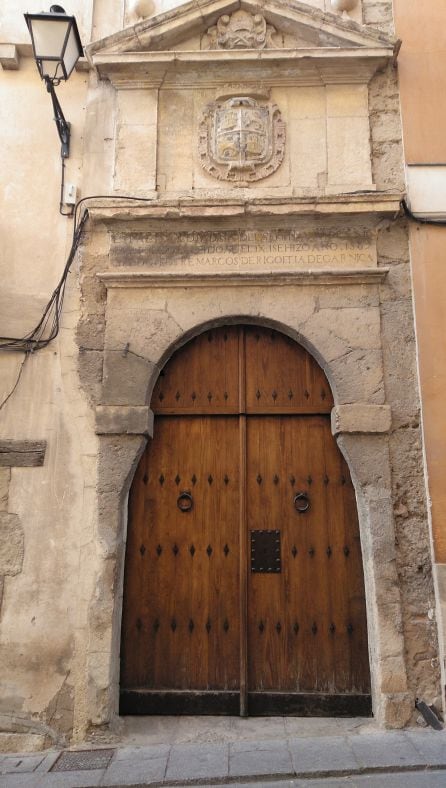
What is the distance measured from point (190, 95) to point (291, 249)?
4.80 ft

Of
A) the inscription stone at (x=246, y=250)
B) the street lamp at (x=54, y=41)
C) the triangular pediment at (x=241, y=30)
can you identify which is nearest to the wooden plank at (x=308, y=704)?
the inscription stone at (x=246, y=250)

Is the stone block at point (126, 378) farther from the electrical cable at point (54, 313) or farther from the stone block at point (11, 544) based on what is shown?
the stone block at point (11, 544)

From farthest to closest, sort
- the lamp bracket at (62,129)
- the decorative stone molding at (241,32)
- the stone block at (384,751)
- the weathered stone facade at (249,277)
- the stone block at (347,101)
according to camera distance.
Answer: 1. the decorative stone molding at (241,32)
2. the stone block at (347,101)
3. the lamp bracket at (62,129)
4. the weathered stone facade at (249,277)
5. the stone block at (384,751)

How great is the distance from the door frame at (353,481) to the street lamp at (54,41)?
1.59m

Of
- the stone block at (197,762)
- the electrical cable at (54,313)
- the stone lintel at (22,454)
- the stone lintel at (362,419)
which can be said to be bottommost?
the stone block at (197,762)

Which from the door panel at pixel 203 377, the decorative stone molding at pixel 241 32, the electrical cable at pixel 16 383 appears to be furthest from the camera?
the decorative stone molding at pixel 241 32

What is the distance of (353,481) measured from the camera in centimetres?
390

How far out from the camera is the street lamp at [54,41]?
12.4ft

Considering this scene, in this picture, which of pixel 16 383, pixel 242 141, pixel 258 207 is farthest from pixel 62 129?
pixel 16 383

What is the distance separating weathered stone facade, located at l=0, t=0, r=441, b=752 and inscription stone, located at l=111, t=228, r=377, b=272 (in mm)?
14

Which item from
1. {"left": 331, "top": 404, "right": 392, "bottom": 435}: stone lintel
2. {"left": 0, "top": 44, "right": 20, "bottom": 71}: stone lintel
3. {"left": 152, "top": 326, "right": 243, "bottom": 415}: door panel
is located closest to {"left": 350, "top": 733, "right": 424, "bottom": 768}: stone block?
{"left": 331, "top": 404, "right": 392, "bottom": 435}: stone lintel

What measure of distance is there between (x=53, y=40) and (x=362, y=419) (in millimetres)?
3098

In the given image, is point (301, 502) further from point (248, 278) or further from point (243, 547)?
point (248, 278)

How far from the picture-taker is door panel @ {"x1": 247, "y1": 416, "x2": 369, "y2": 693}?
3775 millimetres
